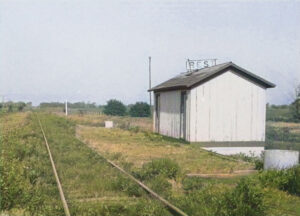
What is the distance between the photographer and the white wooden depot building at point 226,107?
1947cm

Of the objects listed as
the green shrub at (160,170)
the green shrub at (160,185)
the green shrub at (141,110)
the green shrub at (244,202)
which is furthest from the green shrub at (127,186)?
the green shrub at (141,110)

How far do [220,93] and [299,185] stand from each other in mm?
11633

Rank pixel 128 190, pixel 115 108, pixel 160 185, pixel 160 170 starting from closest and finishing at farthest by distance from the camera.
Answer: pixel 128 190 → pixel 160 185 → pixel 160 170 → pixel 115 108

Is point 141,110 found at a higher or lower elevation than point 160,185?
higher

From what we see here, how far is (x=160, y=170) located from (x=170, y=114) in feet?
42.6

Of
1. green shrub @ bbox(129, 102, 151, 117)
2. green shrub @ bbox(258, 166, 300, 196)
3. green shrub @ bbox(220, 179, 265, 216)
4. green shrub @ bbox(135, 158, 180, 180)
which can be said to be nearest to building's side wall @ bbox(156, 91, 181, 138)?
green shrub @ bbox(135, 158, 180, 180)

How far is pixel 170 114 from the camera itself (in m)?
23.1

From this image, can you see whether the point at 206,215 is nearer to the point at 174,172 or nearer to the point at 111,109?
the point at 174,172

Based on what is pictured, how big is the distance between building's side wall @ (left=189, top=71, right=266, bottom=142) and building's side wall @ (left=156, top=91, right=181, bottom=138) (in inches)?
83.4

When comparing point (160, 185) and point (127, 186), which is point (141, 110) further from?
point (127, 186)

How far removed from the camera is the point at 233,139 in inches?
774

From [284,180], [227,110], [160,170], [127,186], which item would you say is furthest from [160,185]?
[227,110]

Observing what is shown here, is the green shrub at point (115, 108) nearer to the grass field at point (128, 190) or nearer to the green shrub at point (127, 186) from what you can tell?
the grass field at point (128, 190)

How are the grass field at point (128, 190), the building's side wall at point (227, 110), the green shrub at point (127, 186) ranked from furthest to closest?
the building's side wall at point (227, 110) < the green shrub at point (127, 186) < the grass field at point (128, 190)
